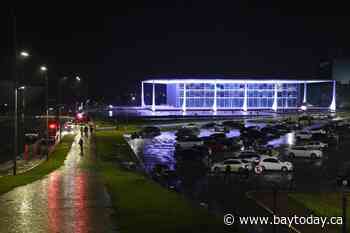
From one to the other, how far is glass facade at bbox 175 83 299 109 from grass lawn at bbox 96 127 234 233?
79062mm

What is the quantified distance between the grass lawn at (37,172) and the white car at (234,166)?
8858mm

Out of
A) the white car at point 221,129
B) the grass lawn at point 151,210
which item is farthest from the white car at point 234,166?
the white car at point 221,129

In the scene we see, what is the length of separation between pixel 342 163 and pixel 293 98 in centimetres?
8069

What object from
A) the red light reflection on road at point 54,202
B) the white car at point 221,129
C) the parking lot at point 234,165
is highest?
the white car at point 221,129

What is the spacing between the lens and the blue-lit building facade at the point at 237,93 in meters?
103

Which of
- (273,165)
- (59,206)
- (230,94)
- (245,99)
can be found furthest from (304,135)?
(230,94)

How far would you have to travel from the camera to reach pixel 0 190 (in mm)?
19828

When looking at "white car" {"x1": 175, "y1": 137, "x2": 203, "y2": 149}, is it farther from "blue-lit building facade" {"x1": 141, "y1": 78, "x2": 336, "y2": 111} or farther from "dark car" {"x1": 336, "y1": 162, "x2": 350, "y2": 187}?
"blue-lit building facade" {"x1": 141, "y1": 78, "x2": 336, "y2": 111}

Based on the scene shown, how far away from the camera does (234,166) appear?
89.3 feet

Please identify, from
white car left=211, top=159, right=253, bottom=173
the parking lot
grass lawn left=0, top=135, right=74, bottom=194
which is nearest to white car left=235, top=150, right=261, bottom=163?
the parking lot

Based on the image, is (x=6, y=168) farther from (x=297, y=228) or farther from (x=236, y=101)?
(x=236, y=101)

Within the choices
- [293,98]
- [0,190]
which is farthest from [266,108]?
[0,190]

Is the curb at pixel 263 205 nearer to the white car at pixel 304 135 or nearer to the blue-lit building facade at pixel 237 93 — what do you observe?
the white car at pixel 304 135

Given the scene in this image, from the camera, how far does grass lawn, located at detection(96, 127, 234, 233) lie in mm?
13279
